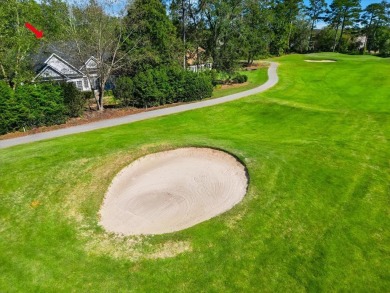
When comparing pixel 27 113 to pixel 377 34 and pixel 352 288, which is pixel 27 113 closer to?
pixel 352 288

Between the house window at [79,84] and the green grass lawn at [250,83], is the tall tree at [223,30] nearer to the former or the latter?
the green grass lawn at [250,83]

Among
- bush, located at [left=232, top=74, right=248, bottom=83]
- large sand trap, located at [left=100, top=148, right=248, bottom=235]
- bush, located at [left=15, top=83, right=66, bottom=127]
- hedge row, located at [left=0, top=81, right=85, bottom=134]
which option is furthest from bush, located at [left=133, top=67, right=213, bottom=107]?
large sand trap, located at [left=100, top=148, right=248, bottom=235]

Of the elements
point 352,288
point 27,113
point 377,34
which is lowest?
point 352,288

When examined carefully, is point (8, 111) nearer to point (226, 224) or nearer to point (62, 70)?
point (226, 224)

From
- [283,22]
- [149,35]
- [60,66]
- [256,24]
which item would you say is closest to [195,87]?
[149,35]

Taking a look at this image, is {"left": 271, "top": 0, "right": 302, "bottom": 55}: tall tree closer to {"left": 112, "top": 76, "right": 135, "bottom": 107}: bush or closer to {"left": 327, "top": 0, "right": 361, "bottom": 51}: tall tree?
{"left": 327, "top": 0, "right": 361, "bottom": 51}: tall tree

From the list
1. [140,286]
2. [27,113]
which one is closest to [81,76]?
[27,113]
